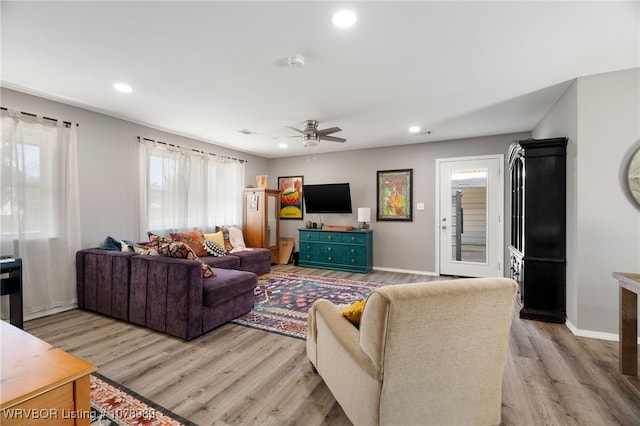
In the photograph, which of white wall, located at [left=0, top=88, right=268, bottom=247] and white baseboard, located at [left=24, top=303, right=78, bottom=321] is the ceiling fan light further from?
white baseboard, located at [left=24, top=303, right=78, bottom=321]

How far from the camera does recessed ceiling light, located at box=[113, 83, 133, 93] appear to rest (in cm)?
301

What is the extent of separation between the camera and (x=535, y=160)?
323 centimetres

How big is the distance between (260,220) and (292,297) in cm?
239

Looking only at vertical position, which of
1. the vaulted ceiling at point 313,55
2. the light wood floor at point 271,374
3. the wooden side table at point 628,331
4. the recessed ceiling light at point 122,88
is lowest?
the light wood floor at point 271,374

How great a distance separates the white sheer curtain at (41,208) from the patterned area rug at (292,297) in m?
2.20

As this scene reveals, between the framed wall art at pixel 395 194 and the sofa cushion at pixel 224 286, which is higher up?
the framed wall art at pixel 395 194

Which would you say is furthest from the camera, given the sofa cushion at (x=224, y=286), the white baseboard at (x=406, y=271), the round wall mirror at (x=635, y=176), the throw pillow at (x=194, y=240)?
the white baseboard at (x=406, y=271)

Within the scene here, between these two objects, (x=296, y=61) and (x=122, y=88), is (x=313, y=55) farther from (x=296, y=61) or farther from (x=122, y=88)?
(x=122, y=88)

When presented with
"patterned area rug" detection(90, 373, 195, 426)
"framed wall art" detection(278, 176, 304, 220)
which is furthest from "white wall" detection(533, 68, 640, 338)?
"framed wall art" detection(278, 176, 304, 220)

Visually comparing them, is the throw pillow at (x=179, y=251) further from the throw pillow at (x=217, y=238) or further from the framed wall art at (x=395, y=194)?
the framed wall art at (x=395, y=194)

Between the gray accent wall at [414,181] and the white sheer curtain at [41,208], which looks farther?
the gray accent wall at [414,181]

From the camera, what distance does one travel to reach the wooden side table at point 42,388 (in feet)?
3.22

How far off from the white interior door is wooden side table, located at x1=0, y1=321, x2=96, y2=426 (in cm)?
527

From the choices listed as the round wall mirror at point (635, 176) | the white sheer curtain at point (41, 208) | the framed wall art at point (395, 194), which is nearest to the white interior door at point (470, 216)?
the framed wall art at point (395, 194)
